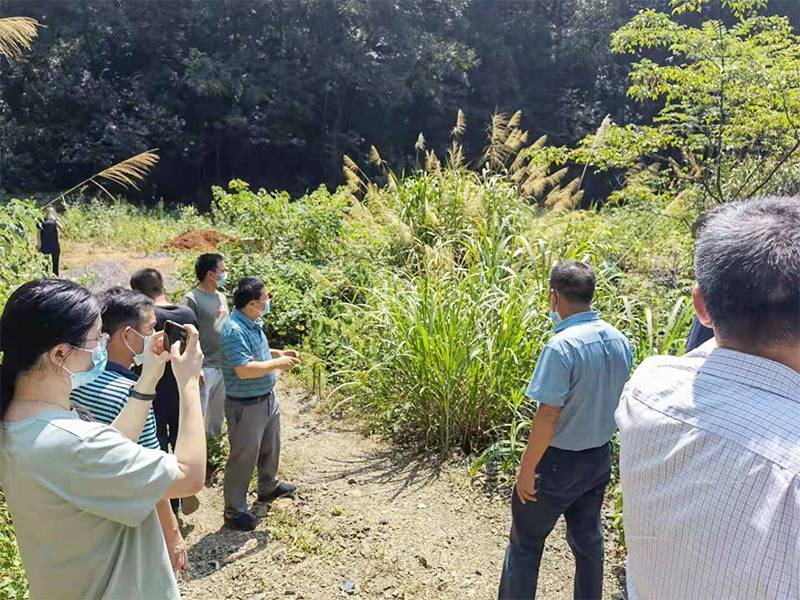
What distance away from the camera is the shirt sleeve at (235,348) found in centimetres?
330

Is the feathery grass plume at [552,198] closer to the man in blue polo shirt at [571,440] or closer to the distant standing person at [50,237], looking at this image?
the man in blue polo shirt at [571,440]

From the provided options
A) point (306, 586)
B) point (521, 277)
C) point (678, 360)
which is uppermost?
point (678, 360)

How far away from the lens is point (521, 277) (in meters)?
4.66

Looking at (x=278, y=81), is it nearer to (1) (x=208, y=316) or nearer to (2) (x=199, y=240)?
(2) (x=199, y=240)

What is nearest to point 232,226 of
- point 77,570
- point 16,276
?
point 16,276

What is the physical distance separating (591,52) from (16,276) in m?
22.3

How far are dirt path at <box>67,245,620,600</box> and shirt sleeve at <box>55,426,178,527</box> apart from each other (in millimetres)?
1706

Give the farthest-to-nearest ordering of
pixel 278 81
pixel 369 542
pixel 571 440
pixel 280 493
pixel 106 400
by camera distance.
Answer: pixel 278 81 → pixel 280 493 → pixel 369 542 → pixel 571 440 → pixel 106 400

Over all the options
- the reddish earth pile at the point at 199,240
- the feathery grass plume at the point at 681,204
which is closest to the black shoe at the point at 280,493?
the feathery grass plume at the point at 681,204

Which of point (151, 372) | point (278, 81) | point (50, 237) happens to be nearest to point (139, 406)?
point (151, 372)

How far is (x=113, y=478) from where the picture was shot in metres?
1.41

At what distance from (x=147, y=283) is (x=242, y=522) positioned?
55.8 inches

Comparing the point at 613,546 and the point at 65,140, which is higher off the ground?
the point at 65,140

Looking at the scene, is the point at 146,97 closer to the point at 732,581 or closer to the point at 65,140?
the point at 65,140
